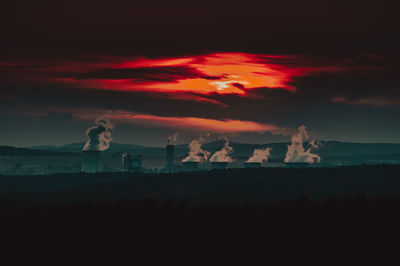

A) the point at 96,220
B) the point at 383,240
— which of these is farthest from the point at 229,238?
the point at 96,220

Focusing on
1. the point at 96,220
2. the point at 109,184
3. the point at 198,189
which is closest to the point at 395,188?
the point at 198,189

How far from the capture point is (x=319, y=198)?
157375mm

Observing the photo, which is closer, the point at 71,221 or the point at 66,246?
the point at 66,246

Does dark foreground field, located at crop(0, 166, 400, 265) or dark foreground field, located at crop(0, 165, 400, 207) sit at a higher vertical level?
dark foreground field, located at crop(0, 165, 400, 207)

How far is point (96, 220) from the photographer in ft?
284

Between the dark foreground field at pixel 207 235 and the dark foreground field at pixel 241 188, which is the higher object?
the dark foreground field at pixel 241 188

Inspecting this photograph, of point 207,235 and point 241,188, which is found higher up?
point 241,188

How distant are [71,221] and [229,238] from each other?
25.4 m

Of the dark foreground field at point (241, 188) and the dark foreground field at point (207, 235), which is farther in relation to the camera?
the dark foreground field at point (241, 188)

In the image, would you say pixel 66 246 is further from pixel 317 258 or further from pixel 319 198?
pixel 319 198

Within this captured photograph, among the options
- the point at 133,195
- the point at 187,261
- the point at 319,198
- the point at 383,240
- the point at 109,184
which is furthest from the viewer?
the point at 109,184

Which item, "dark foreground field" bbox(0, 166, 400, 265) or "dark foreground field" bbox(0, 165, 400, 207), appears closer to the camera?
"dark foreground field" bbox(0, 166, 400, 265)

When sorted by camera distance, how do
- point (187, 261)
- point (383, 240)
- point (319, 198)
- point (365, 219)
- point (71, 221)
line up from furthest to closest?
1. point (319, 198)
2. point (71, 221)
3. point (365, 219)
4. point (383, 240)
5. point (187, 261)

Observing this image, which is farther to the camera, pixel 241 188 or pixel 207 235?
pixel 241 188
